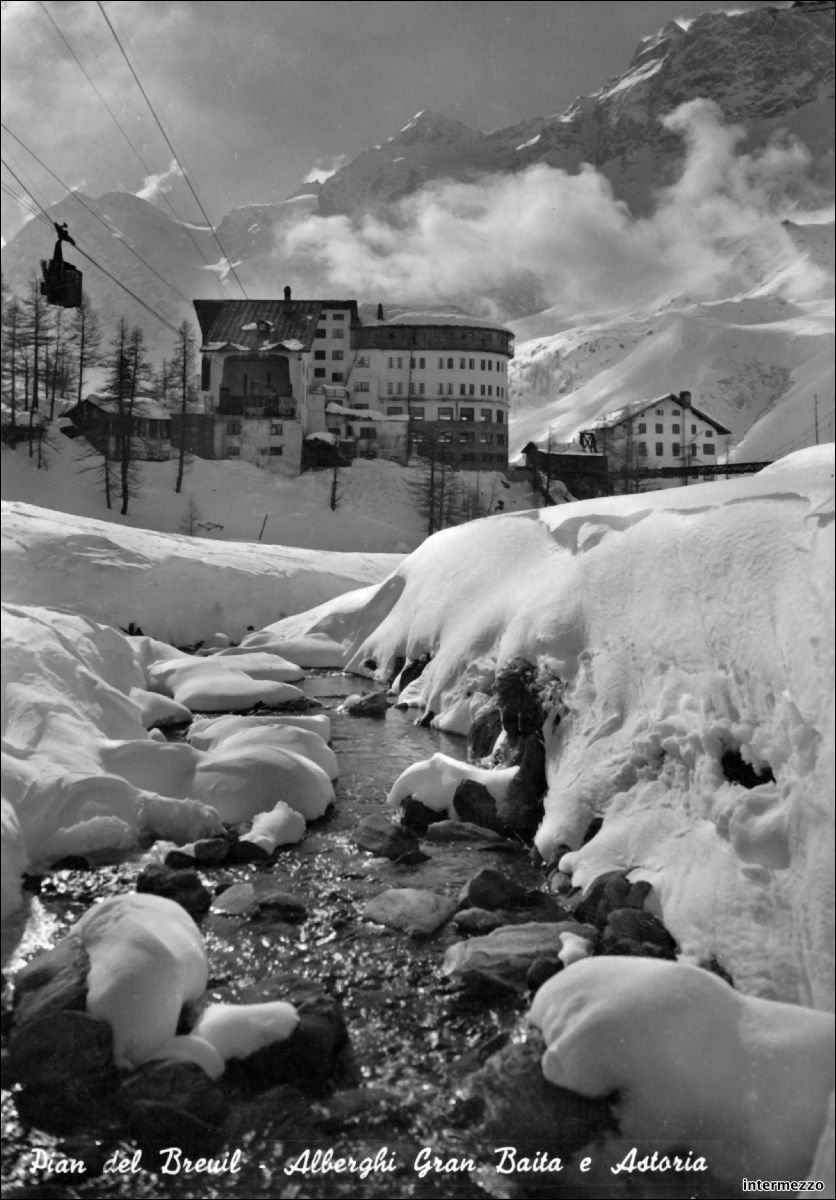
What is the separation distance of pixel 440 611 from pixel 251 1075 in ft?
52.9

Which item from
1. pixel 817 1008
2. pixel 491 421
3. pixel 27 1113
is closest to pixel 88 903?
pixel 27 1113

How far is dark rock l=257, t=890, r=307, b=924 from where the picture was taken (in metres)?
10.1

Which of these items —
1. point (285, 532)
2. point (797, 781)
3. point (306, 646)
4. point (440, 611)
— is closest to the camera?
point (797, 781)

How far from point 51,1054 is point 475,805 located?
7.54 m

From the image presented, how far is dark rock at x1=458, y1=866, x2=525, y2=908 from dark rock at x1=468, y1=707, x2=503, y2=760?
17.5ft

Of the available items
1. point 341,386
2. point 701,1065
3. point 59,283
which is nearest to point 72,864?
point 701,1065

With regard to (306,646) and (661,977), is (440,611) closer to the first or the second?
(306,646)

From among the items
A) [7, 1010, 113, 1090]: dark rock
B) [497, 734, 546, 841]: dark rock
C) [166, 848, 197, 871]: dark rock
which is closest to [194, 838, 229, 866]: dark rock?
[166, 848, 197, 871]: dark rock

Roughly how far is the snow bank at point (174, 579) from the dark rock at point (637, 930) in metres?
20.3

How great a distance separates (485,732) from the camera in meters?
16.6

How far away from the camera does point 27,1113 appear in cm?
648

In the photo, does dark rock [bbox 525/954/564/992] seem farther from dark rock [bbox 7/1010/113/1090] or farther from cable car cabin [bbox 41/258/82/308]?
cable car cabin [bbox 41/258/82/308]

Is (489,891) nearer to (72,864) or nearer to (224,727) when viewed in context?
(72,864)

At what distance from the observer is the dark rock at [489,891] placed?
1043 cm
